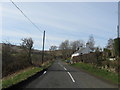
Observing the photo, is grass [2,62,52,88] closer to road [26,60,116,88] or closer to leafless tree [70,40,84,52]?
road [26,60,116,88]

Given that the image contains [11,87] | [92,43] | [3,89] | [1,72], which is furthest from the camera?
[92,43]

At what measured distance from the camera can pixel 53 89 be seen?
11086 millimetres

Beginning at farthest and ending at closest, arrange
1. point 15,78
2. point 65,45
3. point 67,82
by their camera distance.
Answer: point 65,45 < point 15,78 < point 67,82

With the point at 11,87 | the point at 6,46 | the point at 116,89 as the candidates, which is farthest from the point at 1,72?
the point at 116,89

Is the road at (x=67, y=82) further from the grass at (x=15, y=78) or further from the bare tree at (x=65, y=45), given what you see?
the bare tree at (x=65, y=45)

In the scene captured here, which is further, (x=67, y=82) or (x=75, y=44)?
(x=75, y=44)

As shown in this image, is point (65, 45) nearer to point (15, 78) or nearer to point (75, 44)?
point (75, 44)

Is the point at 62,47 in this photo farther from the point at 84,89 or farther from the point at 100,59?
the point at 84,89

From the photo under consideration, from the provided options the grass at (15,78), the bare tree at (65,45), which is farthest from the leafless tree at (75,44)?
the grass at (15,78)

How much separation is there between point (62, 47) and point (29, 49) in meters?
105

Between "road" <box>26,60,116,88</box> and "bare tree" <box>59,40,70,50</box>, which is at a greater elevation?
"bare tree" <box>59,40,70,50</box>

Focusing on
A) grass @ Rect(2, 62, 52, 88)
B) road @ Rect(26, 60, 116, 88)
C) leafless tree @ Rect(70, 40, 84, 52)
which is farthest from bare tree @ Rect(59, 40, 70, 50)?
road @ Rect(26, 60, 116, 88)

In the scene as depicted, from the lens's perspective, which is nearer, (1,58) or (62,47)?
(1,58)

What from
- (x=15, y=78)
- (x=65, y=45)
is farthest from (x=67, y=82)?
(x=65, y=45)
